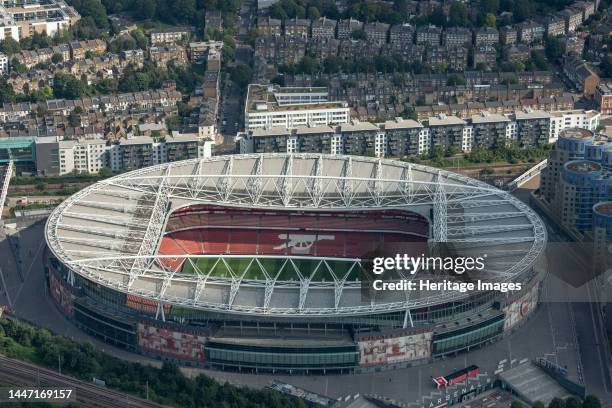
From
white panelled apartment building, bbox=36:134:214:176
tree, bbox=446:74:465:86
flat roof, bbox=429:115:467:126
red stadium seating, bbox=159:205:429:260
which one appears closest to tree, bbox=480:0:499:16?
tree, bbox=446:74:465:86

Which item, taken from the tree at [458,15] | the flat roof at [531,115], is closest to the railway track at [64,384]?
the flat roof at [531,115]

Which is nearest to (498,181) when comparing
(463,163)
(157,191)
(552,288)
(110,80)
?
(463,163)

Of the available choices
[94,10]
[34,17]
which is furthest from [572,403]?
[34,17]

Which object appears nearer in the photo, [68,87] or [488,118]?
[488,118]

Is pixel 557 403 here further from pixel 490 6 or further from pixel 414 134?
pixel 490 6

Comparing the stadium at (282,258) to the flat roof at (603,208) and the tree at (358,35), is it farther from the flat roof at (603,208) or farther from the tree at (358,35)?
the tree at (358,35)

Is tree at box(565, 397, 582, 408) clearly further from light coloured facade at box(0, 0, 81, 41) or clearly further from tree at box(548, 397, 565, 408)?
light coloured facade at box(0, 0, 81, 41)
